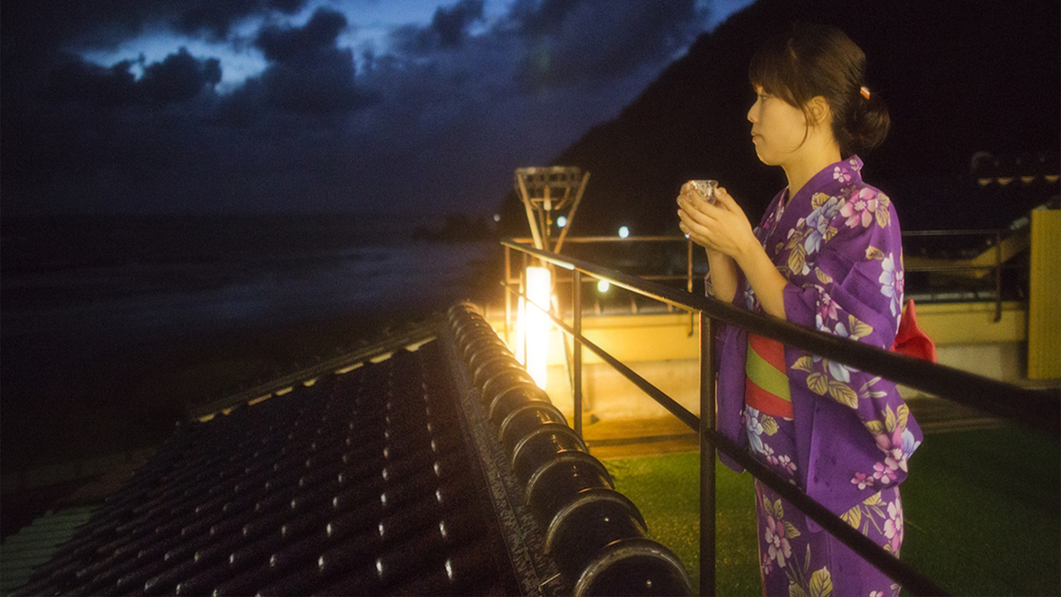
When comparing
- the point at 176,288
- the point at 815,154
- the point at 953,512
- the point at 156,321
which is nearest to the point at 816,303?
the point at 815,154

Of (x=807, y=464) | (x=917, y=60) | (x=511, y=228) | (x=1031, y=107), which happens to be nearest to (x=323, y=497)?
(x=807, y=464)

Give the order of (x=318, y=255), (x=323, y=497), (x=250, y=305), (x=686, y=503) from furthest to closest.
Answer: (x=318, y=255) < (x=250, y=305) < (x=686, y=503) < (x=323, y=497)

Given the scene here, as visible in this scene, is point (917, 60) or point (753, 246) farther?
point (917, 60)

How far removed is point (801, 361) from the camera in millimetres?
1145

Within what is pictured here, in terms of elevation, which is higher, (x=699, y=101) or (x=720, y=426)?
(x=699, y=101)

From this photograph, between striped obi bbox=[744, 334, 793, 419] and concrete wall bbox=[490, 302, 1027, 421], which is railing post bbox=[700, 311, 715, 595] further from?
concrete wall bbox=[490, 302, 1027, 421]

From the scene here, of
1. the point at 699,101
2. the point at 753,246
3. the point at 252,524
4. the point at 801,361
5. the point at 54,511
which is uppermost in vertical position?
the point at 699,101

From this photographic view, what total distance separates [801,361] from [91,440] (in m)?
19.1

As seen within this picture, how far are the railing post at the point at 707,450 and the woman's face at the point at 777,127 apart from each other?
1.58 feet

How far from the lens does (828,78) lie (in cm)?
122

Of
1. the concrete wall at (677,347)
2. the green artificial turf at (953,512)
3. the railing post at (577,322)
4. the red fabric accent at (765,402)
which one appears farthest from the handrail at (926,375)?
the concrete wall at (677,347)

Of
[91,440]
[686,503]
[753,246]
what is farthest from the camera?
[91,440]

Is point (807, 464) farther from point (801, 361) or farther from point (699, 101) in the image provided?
point (699, 101)

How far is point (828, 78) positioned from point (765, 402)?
2.31 ft
